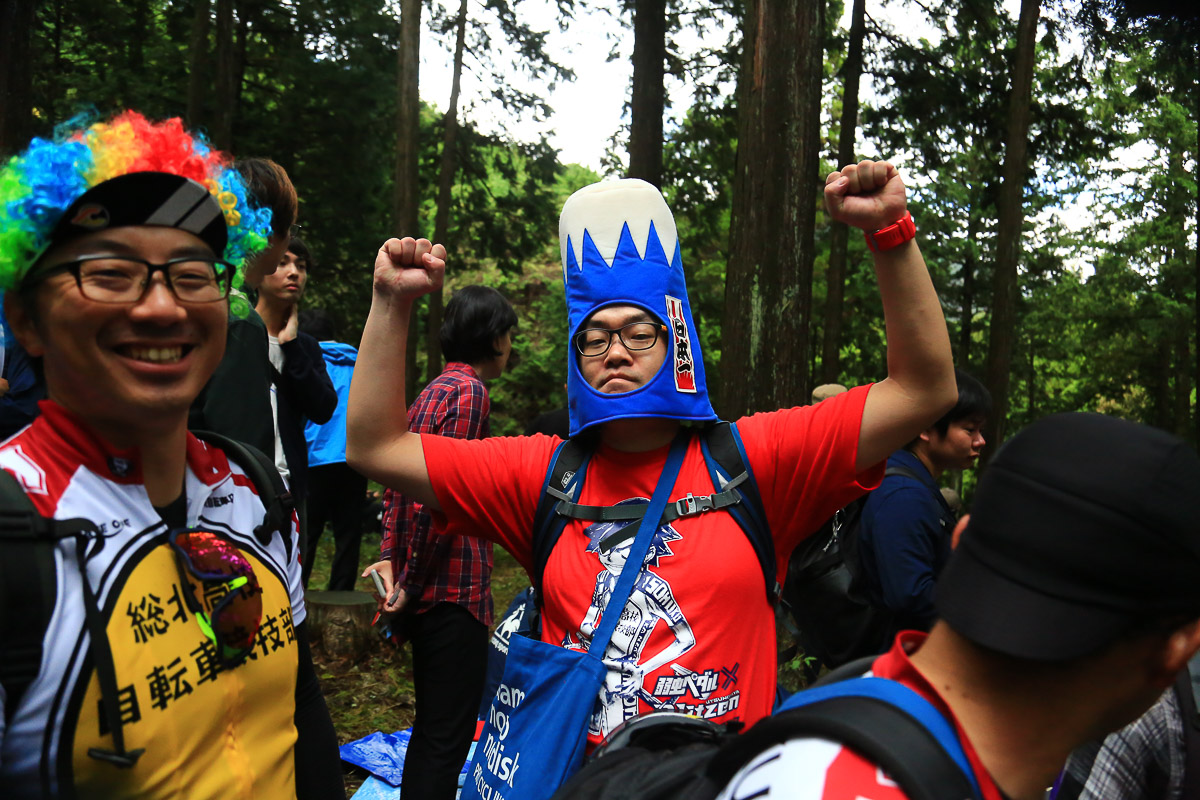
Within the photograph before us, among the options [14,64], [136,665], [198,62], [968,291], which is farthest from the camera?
[968,291]

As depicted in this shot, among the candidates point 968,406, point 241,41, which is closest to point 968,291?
point 241,41

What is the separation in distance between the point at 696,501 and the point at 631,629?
367mm

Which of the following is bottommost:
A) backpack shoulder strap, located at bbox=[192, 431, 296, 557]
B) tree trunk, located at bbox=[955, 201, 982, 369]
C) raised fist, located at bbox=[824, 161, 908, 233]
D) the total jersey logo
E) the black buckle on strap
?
the black buckle on strap

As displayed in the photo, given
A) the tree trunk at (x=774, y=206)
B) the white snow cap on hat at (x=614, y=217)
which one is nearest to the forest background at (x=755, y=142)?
the tree trunk at (x=774, y=206)

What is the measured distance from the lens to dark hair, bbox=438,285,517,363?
12.8 feet

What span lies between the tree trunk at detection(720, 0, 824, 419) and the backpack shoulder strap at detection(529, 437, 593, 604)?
2695 mm

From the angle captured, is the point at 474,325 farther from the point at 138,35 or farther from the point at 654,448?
the point at 138,35

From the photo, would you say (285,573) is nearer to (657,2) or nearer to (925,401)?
(925,401)

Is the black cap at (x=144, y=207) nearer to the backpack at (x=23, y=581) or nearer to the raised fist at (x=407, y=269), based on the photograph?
the backpack at (x=23, y=581)

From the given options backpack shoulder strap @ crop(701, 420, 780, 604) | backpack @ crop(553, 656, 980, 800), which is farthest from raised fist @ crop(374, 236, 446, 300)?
backpack @ crop(553, 656, 980, 800)

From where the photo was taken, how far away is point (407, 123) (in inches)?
488

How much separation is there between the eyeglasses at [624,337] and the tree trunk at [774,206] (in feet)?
8.56

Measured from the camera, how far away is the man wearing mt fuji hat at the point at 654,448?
220 centimetres

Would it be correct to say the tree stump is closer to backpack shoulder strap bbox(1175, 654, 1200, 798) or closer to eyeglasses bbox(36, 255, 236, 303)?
eyeglasses bbox(36, 255, 236, 303)
